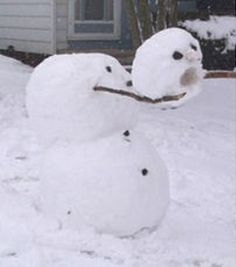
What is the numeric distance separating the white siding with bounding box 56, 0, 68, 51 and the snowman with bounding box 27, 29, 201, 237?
8340 mm

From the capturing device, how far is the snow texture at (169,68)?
11.7 feet

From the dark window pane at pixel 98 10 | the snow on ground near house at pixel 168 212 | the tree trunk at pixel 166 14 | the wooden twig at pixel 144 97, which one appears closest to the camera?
the wooden twig at pixel 144 97

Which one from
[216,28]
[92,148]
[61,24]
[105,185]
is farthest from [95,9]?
[105,185]

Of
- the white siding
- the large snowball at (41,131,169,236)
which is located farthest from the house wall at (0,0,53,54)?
the large snowball at (41,131,169,236)

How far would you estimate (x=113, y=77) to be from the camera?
Result: 12.9ft

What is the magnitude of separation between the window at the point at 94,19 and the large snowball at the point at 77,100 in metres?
8.66

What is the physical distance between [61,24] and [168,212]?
318 inches

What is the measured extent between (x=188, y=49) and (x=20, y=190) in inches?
78.5

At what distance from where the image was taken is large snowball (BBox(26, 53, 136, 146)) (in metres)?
3.85

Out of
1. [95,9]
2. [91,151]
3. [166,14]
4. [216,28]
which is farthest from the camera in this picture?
[95,9]

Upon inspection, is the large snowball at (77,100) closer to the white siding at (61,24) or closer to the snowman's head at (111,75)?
the snowman's head at (111,75)

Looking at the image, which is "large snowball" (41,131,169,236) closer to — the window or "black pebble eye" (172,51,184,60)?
"black pebble eye" (172,51,184,60)

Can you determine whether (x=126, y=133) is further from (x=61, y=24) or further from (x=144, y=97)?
(x=61, y=24)

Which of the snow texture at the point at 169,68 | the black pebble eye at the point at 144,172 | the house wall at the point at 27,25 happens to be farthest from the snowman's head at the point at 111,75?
the house wall at the point at 27,25
